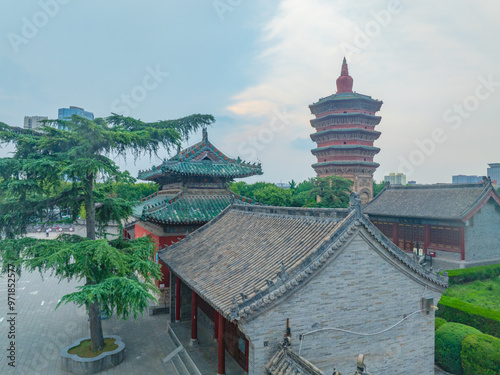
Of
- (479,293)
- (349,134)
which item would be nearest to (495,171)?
(349,134)

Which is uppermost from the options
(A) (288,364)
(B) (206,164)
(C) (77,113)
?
(C) (77,113)

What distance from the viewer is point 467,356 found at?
11.8m

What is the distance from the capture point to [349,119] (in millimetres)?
40656

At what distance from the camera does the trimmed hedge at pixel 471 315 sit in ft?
43.7

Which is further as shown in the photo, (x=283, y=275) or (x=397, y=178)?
(x=397, y=178)

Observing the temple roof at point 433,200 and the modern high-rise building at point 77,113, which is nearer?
the modern high-rise building at point 77,113

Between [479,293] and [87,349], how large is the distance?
20.3m

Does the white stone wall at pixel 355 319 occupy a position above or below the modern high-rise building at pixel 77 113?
below

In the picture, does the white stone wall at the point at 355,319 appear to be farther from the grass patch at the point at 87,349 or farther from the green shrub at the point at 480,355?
the grass patch at the point at 87,349

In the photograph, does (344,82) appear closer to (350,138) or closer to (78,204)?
(350,138)

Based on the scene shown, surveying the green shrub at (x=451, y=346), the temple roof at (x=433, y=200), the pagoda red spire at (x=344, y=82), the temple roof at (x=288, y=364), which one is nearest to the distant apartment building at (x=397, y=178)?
the pagoda red spire at (x=344, y=82)

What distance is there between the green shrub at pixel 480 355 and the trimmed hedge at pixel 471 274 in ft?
30.8

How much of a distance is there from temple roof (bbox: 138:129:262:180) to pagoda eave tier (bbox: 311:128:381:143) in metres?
21.8

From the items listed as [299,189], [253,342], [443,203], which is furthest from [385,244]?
[299,189]
